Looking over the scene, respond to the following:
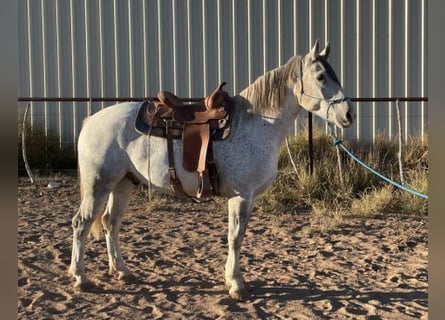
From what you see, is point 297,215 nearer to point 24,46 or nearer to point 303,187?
point 303,187

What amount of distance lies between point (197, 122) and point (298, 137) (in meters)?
5.30

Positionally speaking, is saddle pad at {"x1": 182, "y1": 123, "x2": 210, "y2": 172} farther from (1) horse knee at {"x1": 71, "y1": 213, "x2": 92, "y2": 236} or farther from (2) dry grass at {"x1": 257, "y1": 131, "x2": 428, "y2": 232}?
(2) dry grass at {"x1": 257, "y1": 131, "x2": 428, "y2": 232}

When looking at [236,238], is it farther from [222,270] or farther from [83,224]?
[83,224]

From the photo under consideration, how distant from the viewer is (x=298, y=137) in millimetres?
9102

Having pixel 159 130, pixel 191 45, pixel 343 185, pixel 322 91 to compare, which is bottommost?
pixel 343 185

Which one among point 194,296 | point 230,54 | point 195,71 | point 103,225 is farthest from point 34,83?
point 194,296

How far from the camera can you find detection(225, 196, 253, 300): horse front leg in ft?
12.9

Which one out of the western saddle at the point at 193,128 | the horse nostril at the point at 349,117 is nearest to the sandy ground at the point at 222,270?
the western saddle at the point at 193,128

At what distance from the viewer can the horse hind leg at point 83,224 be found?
13.4 ft

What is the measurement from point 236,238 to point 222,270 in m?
0.81

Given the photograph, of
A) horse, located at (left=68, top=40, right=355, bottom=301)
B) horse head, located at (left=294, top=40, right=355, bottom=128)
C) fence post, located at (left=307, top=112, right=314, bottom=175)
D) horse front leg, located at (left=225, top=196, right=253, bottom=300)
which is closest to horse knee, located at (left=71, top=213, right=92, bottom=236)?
horse, located at (left=68, top=40, right=355, bottom=301)

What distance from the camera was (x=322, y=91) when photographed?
12.7 feet

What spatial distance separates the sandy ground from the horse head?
1379mm

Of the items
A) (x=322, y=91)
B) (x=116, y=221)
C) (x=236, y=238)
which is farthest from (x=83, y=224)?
(x=322, y=91)
